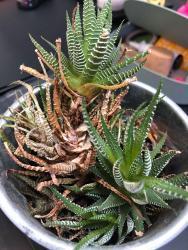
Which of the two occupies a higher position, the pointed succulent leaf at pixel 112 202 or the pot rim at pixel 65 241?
the pointed succulent leaf at pixel 112 202

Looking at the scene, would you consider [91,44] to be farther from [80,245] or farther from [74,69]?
[80,245]

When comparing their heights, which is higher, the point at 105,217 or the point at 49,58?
the point at 49,58

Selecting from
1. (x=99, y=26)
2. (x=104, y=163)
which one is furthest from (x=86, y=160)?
(x=99, y=26)

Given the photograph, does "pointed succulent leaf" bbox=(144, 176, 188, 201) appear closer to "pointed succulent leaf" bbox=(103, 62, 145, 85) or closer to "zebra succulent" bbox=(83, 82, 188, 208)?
"zebra succulent" bbox=(83, 82, 188, 208)

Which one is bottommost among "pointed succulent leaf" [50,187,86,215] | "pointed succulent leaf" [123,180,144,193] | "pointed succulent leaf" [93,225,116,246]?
"pointed succulent leaf" [93,225,116,246]

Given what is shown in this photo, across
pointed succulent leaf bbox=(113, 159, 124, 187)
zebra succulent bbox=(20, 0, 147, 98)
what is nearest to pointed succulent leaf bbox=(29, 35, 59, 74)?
zebra succulent bbox=(20, 0, 147, 98)

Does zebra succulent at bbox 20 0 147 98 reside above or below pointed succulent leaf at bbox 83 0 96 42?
below

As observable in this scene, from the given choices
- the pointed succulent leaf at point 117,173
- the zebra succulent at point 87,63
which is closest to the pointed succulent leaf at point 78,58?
the zebra succulent at point 87,63

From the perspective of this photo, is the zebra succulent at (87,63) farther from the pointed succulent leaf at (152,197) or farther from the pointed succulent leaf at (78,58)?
the pointed succulent leaf at (152,197)

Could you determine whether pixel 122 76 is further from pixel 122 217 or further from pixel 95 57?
pixel 122 217
